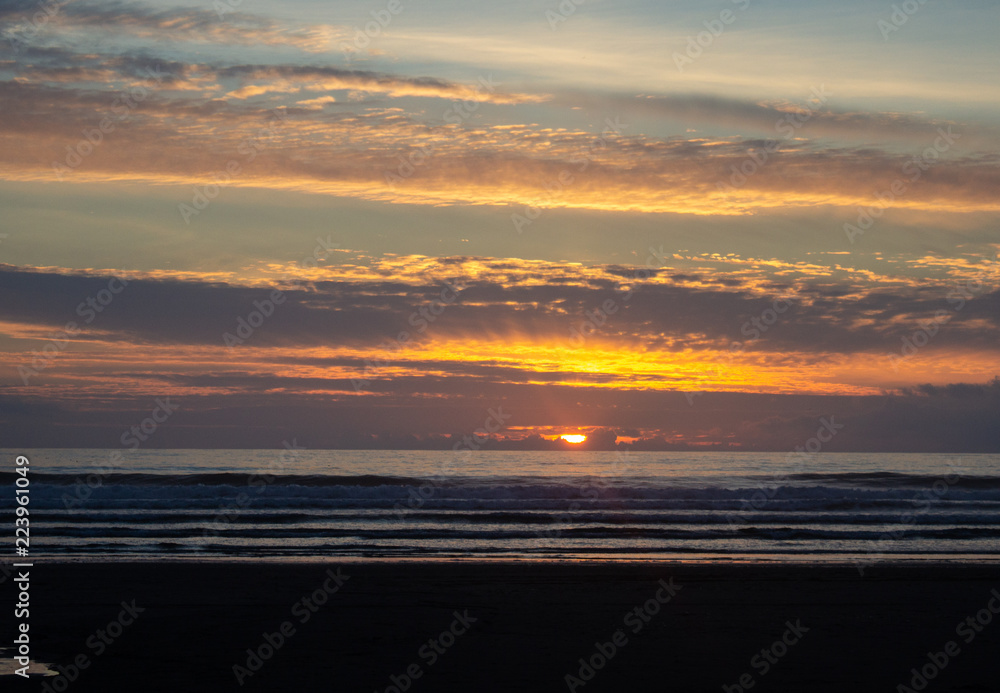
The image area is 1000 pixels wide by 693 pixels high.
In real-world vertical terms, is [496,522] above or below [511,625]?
above

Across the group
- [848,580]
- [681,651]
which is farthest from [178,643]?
[848,580]

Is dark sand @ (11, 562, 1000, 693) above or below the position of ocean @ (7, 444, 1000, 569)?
below

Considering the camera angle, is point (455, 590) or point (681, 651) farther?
point (455, 590)

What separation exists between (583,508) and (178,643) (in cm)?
2137

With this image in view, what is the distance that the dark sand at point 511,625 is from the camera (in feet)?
29.4

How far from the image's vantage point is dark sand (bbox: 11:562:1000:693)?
8969 mm

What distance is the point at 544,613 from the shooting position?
12.4 m

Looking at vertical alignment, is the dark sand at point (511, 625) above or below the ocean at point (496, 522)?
below

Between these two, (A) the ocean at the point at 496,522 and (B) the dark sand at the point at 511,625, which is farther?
(A) the ocean at the point at 496,522

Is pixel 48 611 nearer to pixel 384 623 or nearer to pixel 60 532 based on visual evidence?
pixel 384 623

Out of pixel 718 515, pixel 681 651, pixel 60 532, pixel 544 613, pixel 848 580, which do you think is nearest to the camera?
pixel 681 651

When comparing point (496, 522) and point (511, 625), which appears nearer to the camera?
point (511, 625)

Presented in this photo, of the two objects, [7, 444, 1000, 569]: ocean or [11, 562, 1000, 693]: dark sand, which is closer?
[11, 562, 1000, 693]: dark sand

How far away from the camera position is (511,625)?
37.9 feet
